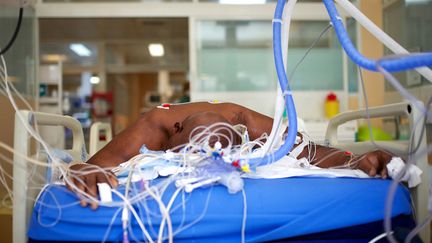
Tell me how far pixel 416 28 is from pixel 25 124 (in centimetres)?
266

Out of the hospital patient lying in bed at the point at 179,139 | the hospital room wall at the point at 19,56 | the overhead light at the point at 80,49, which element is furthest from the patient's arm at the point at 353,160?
the overhead light at the point at 80,49

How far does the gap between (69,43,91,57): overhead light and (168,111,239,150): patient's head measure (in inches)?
208

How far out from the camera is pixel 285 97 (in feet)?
3.37

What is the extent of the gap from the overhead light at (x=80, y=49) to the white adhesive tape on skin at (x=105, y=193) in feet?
18.5

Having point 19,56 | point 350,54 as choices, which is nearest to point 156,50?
point 19,56

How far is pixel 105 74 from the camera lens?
20.9 ft

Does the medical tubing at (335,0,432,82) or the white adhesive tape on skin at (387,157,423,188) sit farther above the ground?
the medical tubing at (335,0,432,82)

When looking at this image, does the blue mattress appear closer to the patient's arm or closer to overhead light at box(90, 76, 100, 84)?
the patient's arm

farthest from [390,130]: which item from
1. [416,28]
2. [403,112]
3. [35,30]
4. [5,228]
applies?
[35,30]

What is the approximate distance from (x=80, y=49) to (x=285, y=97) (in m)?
5.86

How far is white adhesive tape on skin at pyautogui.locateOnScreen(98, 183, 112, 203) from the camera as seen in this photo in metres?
0.84

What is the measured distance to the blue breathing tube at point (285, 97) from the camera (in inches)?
38.1

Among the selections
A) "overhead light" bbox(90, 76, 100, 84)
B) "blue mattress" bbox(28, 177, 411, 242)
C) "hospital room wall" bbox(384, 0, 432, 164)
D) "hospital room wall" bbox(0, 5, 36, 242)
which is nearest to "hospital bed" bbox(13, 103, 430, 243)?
"blue mattress" bbox(28, 177, 411, 242)

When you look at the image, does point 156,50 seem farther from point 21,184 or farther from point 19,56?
point 21,184
